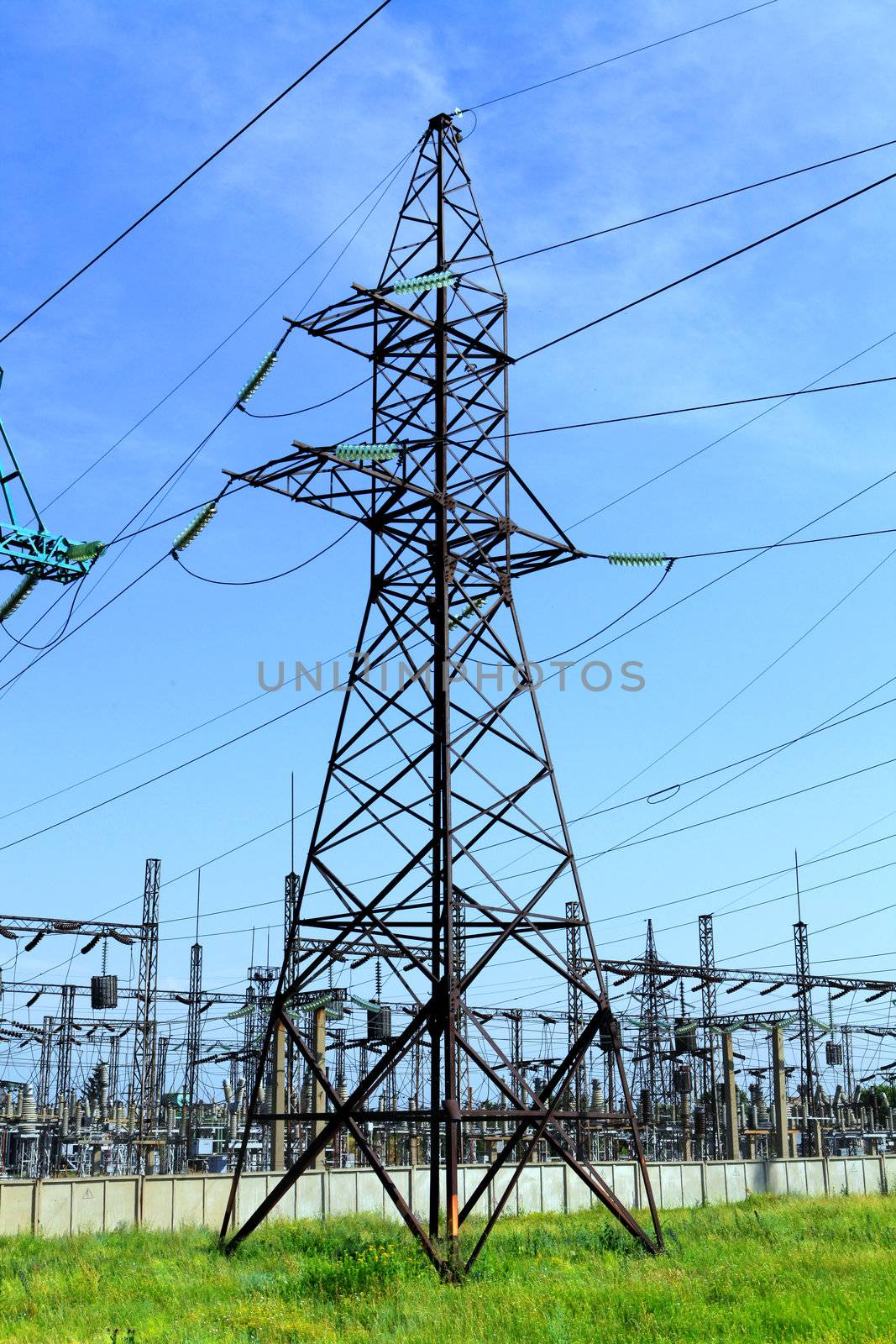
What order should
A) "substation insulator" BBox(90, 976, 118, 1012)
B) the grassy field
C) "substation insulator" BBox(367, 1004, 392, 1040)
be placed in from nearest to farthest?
the grassy field → "substation insulator" BBox(90, 976, 118, 1012) → "substation insulator" BBox(367, 1004, 392, 1040)

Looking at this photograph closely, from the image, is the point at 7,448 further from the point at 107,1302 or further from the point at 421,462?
the point at 107,1302

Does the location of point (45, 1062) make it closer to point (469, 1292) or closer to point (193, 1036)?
point (193, 1036)

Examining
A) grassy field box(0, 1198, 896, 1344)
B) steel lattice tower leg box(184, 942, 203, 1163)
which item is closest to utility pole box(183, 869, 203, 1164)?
steel lattice tower leg box(184, 942, 203, 1163)

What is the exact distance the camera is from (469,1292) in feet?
50.6

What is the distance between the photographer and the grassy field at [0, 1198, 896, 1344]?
45.5 feet

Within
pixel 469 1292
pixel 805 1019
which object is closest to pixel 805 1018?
pixel 805 1019

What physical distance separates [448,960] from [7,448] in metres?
10.3

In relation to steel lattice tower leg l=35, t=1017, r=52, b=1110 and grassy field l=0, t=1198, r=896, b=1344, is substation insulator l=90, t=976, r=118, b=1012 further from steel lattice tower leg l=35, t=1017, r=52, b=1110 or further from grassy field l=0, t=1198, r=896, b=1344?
grassy field l=0, t=1198, r=896, b=1344

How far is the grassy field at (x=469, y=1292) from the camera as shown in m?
13.9

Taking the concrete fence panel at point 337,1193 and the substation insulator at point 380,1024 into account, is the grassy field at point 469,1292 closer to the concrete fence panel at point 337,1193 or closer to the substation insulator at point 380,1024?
the concrete fence panel at point 337,1193

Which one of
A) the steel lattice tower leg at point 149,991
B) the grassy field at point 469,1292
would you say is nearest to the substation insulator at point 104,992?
the steel lattice tower leg at point 149,991

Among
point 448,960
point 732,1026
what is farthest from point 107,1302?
point 732,1026

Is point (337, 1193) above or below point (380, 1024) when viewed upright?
below

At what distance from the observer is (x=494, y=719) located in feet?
60.5
